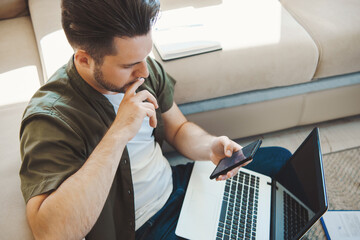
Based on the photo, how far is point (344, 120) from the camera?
178 cm

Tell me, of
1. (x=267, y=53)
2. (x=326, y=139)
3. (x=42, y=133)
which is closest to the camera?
(x=42, y=133)

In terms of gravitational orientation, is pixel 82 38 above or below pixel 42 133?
above

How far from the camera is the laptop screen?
0.86 meters

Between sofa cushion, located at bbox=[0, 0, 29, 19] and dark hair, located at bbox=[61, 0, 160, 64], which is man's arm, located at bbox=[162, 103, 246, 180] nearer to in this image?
dark hair, located at bbox=[61, 0, 160, 64]

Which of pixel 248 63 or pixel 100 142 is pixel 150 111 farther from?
pixel 248 63

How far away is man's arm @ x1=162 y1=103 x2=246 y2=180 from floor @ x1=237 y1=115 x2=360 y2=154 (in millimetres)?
640

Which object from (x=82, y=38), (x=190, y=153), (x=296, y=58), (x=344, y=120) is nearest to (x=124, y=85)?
(x=82, y=38)

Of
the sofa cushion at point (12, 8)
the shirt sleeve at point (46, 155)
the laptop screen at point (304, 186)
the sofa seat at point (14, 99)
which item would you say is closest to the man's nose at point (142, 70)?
the shirt sleeve at point (46, 155)

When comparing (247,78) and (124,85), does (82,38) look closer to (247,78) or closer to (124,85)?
(124,85)

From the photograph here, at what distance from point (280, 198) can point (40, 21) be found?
4.58 ft

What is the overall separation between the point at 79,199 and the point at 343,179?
128 centimetres

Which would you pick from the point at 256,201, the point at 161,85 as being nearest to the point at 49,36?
the point at 161,85

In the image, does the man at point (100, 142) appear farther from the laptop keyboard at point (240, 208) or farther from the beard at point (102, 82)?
the laptop keyboard at point (240, 208)

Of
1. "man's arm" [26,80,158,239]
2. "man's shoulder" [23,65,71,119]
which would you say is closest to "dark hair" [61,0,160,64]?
"man's shoulder" [23,65,71,119]
